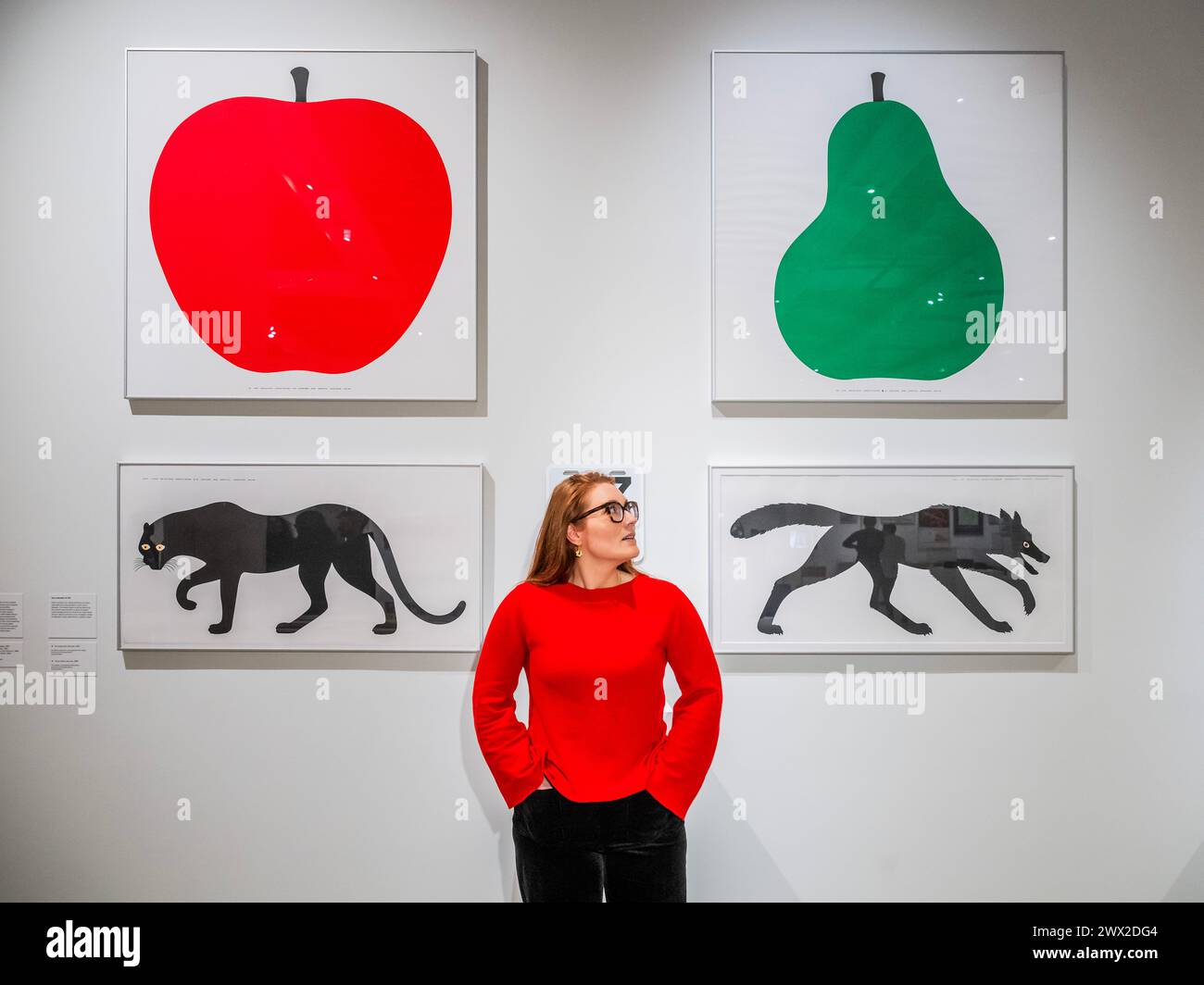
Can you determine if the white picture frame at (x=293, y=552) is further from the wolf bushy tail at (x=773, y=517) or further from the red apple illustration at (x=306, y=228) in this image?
the wolf bushy tail at (x=773, y=517)

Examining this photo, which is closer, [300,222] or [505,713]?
[505,713]

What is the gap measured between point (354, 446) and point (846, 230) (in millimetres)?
1343

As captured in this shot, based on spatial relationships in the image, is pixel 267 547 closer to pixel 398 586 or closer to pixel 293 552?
pixel 293 552

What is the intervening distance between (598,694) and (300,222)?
135 centimetres

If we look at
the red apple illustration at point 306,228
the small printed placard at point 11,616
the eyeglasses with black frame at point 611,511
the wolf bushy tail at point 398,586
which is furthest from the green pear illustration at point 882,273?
the small printed placard at point 11,616

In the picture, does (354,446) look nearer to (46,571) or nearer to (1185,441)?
(46,571)

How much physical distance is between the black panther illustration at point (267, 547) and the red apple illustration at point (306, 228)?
375mm

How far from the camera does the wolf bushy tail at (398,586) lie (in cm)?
178

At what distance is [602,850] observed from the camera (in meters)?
1.39

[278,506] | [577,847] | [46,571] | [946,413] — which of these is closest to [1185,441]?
[946,413]

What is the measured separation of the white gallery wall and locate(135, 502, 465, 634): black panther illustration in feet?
0.46

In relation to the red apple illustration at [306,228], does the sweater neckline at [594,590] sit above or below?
below

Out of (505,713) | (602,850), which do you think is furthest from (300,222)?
(602,850)

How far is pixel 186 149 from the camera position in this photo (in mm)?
1780
